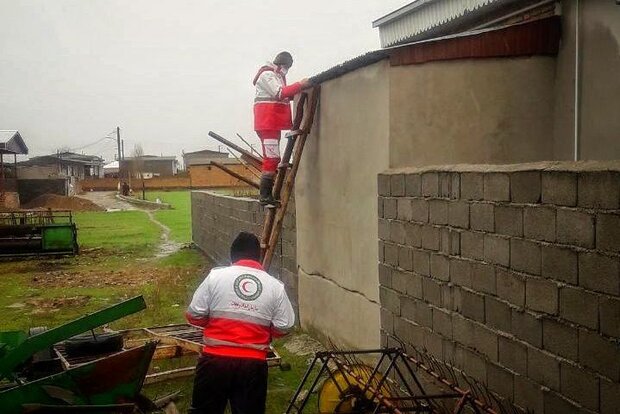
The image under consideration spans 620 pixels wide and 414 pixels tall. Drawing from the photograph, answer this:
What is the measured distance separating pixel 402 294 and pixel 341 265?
1.75 metres

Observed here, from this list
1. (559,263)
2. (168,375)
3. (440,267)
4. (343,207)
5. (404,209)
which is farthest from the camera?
(343,207)

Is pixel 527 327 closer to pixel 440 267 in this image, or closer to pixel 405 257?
pixel 440 267

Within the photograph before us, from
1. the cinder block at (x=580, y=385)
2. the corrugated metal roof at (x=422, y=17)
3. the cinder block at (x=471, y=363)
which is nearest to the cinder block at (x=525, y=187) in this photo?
the cinder block at (x=580, y=385)

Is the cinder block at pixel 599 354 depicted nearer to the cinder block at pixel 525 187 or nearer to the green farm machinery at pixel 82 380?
the cinder block at pixel 525 187

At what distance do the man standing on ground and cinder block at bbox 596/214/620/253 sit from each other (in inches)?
82.6

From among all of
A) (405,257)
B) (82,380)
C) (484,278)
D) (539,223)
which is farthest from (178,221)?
(539,223)

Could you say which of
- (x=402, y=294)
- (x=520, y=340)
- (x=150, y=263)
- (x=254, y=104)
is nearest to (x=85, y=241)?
(x=150, y=263)

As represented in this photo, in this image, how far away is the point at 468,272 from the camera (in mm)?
4562

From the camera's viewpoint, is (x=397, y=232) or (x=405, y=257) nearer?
(x=405, y=257)

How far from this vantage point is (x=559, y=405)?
3637 millimetres

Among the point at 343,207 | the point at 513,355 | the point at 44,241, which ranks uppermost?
the point at 343,207

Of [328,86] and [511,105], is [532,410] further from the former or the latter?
[328,86]

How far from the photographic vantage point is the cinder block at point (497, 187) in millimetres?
4074

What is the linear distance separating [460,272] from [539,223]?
39.9 inches
